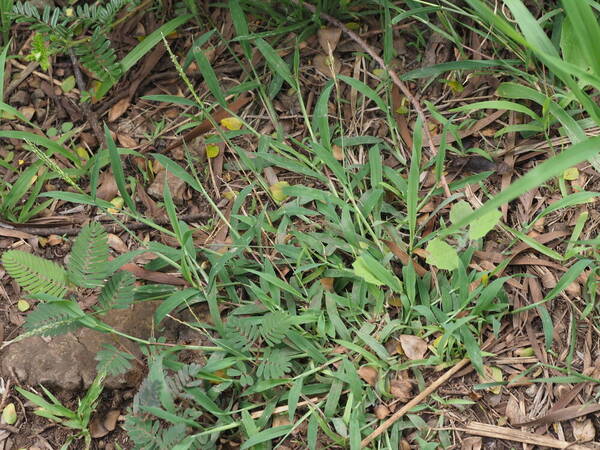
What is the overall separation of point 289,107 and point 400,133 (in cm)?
45

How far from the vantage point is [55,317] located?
1.83 m

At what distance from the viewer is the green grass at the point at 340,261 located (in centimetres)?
193

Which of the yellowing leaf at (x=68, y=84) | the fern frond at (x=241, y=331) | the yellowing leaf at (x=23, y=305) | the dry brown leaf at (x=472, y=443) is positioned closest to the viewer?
the dry brown leaf at (x=472, y=443)

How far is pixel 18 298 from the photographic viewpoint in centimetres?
230

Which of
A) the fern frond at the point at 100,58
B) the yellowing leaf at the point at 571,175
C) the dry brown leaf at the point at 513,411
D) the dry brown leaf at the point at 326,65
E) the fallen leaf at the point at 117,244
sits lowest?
the dry brown leaf at the point at 513,411

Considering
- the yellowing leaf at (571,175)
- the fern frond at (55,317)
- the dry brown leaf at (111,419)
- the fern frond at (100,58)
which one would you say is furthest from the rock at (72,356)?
the yellowing leaf at (571,175)

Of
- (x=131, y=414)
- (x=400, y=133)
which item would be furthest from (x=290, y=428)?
(x=400, y=133)

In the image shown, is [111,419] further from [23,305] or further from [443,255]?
[443,255]

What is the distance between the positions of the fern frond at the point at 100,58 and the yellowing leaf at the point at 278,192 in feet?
2.55

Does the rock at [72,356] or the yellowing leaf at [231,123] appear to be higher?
the yellowing leaf at [231,123]

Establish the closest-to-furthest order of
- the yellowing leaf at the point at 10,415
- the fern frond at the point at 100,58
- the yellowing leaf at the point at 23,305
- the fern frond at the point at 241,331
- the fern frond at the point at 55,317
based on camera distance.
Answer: the fern frond at the point at 55,317
the fern frond at the point at 241,331
the yellowing leaf at the point at 10,415
the yellowing leaf at the point at 23,305
the fern frond at the point at 100,58

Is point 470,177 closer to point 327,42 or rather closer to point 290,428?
point 327,42

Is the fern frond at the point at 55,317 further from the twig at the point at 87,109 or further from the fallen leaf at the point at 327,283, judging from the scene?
the twig at the point at 87,109

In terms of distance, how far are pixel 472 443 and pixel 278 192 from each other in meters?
1.05
